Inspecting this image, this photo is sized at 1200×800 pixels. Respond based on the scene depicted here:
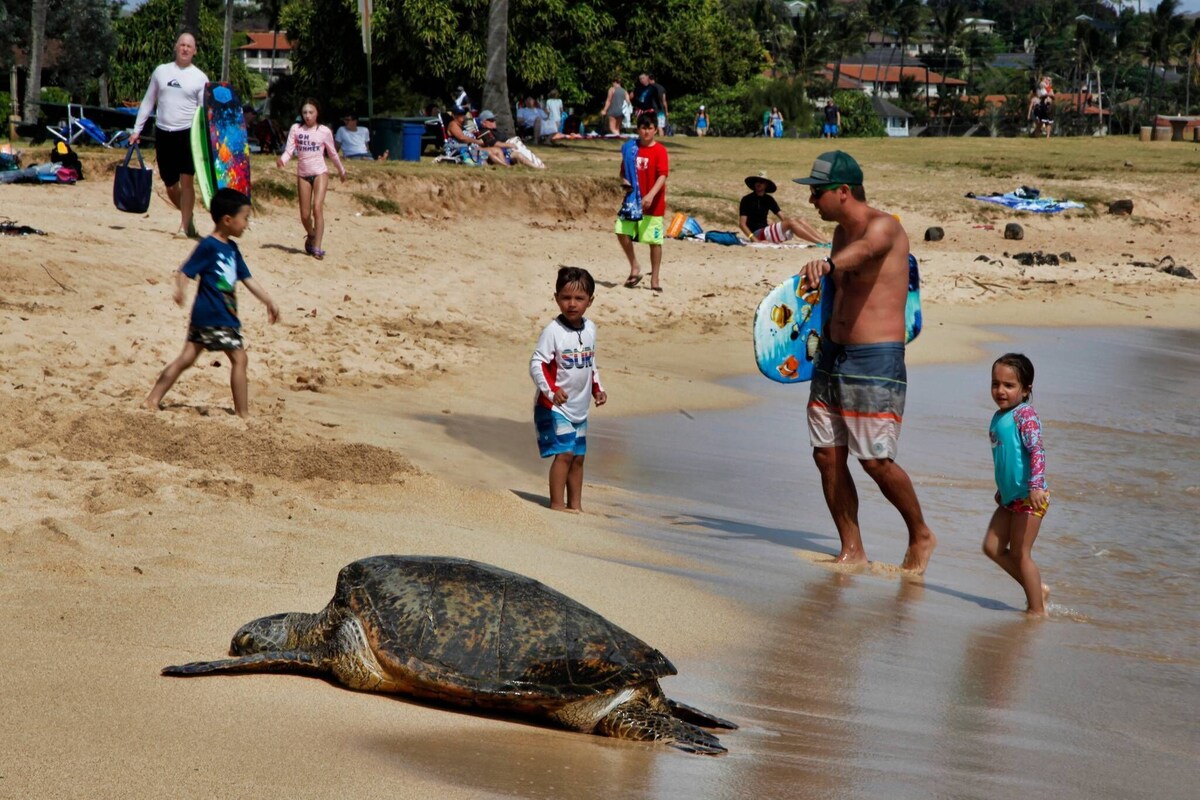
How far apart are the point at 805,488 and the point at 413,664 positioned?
15.1 ft

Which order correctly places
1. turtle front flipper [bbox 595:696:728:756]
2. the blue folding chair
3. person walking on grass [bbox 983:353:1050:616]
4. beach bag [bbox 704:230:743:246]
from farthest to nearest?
beach bag [bbox 704:230:743:246]
the blue folding chair
person walking on grass [bbox 983:353:1050:616]
turtle front flipper [bbox 595:696:728:756]

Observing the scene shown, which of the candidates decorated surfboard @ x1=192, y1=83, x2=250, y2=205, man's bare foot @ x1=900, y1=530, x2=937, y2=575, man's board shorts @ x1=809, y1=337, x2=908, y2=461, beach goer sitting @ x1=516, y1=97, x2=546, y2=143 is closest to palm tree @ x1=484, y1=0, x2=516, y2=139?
beach goer sitting @ x1=516, y1=97, x2=546, y2=143

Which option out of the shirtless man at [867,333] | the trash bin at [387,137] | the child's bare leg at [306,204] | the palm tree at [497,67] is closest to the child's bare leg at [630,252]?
the child's bare leg at [306,204]

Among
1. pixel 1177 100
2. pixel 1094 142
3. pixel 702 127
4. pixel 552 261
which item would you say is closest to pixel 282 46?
pixel 1177 100

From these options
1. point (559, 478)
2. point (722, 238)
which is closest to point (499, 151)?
point (722, 238)

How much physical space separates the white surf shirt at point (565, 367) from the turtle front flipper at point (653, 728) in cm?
278

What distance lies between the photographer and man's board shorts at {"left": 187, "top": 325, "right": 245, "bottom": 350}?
7352 mm

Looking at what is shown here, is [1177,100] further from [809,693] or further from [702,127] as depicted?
[809,693]

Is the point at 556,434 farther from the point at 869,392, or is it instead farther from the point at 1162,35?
the point at 1162,35

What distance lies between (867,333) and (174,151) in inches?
288

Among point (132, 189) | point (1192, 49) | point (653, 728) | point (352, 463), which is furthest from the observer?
point (1192, 49)

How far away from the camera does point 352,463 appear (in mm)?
6348

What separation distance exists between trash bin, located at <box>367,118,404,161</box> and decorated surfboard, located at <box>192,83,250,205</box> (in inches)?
345

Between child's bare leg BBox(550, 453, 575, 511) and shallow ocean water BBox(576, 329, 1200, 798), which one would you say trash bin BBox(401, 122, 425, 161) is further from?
child's bare leg BBox(550, 453, 575, 511)
